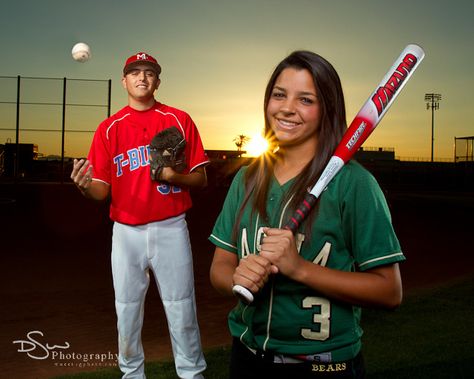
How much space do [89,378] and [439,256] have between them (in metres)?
7.68

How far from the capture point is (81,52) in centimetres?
823

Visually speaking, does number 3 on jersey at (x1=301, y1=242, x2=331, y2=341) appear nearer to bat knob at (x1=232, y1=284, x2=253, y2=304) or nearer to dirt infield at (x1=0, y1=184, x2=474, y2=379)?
bat knob at (x1=232, y1=284, x2=253, y2=304)

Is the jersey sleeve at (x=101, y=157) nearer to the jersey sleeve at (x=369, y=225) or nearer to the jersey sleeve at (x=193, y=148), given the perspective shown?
the jersey sleeve at (x=193, y=148)

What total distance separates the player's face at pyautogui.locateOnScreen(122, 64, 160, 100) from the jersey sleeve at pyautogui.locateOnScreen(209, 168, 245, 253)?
1.99 meters

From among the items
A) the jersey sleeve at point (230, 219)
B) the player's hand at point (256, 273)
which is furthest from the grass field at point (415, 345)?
the player's hand at point (256, 273)

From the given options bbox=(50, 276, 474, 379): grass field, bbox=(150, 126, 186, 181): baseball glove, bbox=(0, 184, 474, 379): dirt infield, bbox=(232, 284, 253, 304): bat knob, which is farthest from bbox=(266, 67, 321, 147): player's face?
bbox=(0, 184, 474, 379): dirt infield

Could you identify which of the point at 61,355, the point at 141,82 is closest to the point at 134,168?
the point at 141,82

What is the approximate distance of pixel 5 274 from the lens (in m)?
7.89

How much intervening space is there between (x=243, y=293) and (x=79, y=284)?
627 centimetres

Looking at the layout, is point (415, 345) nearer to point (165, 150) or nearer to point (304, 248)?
point (165, 150)

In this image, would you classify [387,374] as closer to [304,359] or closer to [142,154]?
[142,154]

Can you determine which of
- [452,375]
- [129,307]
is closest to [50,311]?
[129,307]

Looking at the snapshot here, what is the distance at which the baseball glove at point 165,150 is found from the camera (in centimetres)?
340

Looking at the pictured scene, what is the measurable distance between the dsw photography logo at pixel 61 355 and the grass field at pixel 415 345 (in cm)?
26
